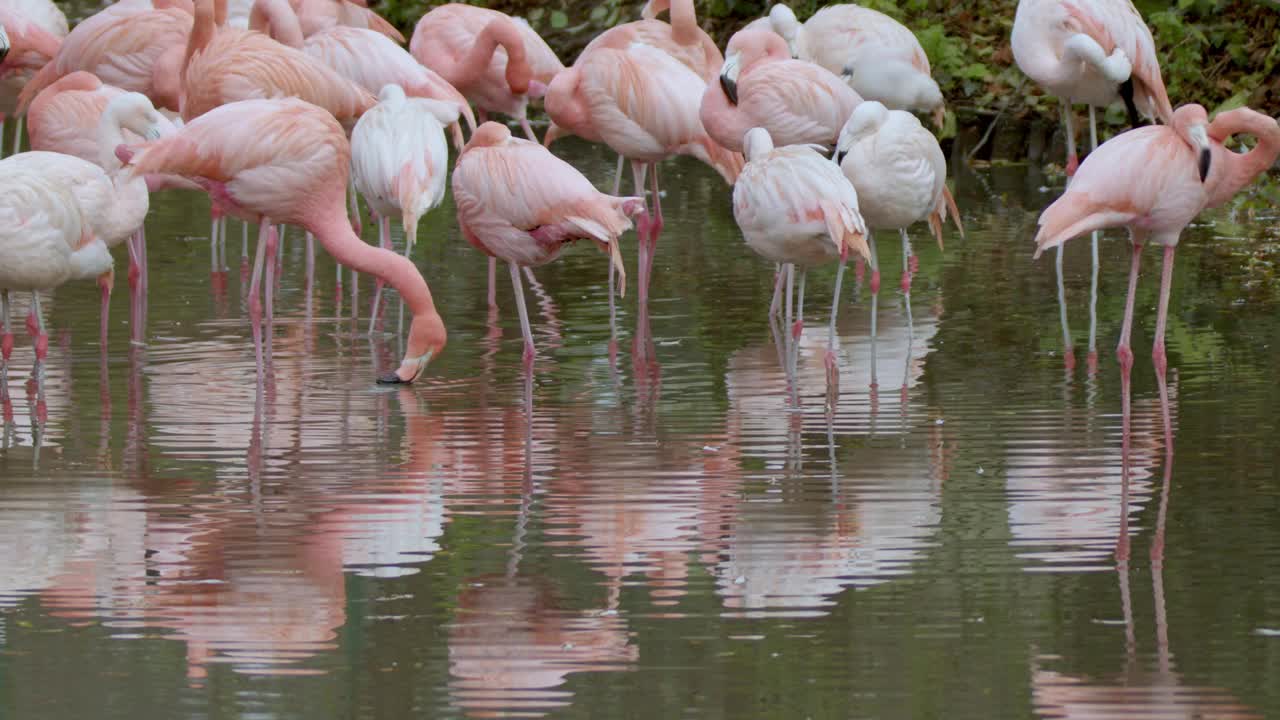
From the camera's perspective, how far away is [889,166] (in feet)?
25.8

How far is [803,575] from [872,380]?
2.50m

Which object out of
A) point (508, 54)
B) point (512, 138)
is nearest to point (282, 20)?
point (508, 54)

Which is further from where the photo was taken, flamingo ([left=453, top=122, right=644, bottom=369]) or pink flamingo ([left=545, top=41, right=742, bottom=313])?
pink flamingo ([left=545, top=41, right=742, bottom=313])

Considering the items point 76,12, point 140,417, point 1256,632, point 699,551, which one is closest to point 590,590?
point 699,551

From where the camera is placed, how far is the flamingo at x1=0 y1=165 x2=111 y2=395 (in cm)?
684

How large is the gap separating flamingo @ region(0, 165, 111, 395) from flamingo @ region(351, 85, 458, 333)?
1232 millimetres

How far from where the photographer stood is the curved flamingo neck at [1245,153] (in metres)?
7.07

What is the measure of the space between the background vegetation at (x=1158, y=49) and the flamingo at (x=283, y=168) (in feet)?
23.6

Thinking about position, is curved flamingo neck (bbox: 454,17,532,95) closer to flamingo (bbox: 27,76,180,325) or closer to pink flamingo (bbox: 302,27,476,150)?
pink flamingo (bbox: 302,27,476,150)

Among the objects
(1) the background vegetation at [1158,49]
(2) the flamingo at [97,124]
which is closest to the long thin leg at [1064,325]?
(2) the flamingo at [97,124]

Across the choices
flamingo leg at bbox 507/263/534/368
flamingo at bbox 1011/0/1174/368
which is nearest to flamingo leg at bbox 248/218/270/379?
flamingo leg at bbox 507/263/534/368

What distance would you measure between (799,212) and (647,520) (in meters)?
2.08

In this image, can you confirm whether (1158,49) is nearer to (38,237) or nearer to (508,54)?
(508,54)

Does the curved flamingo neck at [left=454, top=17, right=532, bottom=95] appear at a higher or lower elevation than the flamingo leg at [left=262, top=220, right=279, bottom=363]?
higher
